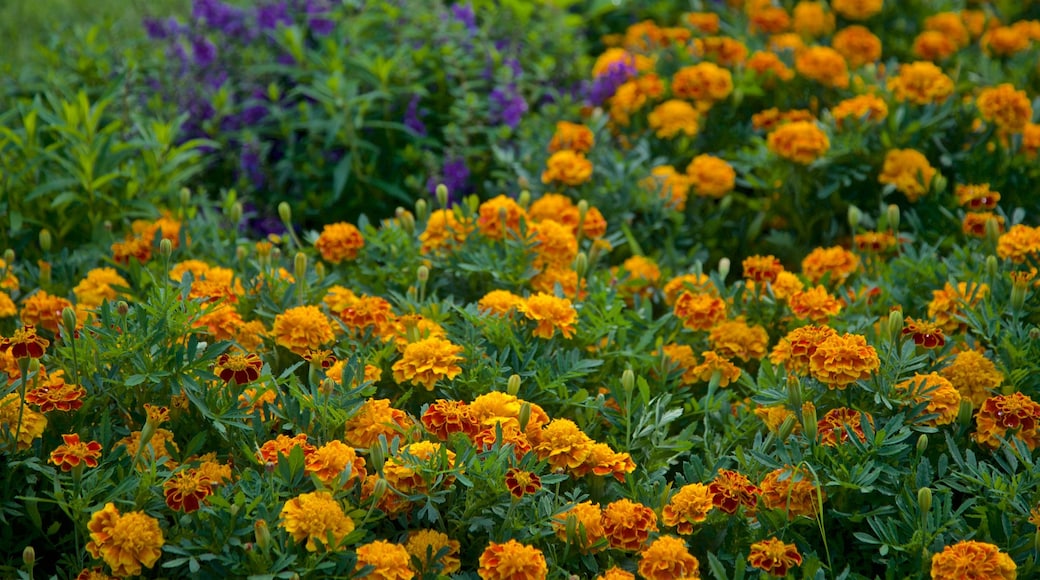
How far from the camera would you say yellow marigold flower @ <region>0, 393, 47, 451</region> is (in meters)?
2.06

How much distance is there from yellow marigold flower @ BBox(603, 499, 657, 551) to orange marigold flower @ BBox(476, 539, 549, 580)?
167 mm

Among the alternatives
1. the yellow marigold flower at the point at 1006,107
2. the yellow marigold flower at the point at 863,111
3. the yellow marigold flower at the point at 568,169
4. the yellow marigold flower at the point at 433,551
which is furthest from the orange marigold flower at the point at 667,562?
the yellow marigold flower at the point at 1006,107

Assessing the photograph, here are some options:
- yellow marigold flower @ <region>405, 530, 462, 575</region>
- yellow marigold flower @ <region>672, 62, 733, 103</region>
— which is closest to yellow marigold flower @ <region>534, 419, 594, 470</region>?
yellow marigold flower @ <region>405, 530, 462, 575</region>

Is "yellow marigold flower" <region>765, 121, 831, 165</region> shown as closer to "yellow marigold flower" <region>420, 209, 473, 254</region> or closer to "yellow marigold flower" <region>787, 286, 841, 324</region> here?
"yellow marigold flower" <region>787, 286, 841, 324</region>

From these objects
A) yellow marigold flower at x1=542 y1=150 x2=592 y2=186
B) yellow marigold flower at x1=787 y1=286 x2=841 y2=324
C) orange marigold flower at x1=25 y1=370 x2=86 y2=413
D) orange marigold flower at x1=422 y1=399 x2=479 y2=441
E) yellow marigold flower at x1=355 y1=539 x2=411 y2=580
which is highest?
orange marigold flower at x1=25 y1=370 x2=86 y2=413

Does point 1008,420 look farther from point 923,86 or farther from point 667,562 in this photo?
point 923,86

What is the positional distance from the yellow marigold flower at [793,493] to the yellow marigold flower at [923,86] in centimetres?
197

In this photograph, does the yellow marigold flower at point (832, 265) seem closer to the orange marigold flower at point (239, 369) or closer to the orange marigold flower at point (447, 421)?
the orange marigold flower at point (447, 421)

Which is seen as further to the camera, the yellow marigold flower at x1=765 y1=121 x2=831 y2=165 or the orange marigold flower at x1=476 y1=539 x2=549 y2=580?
the yellow marigold flower at x1=765 y1=121 x2=831 y2=165

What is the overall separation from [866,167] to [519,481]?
6.56 ft

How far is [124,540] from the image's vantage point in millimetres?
1846

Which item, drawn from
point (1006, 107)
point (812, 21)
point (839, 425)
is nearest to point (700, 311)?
point (839, 425)

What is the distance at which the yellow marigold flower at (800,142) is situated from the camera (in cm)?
330

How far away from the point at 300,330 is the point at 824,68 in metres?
2.32
